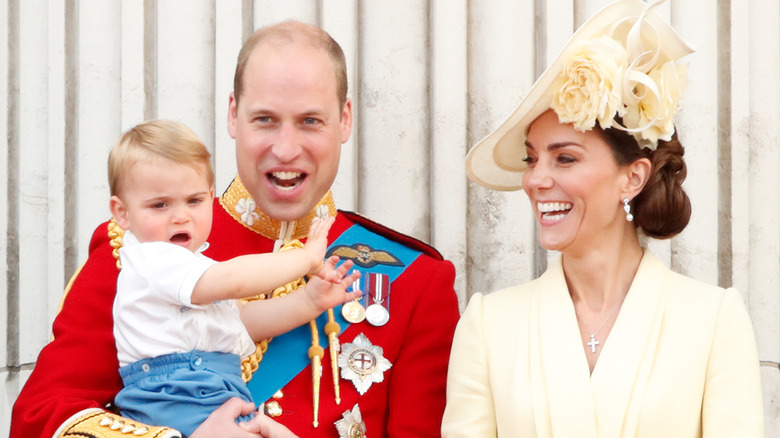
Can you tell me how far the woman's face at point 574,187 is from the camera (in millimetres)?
2592

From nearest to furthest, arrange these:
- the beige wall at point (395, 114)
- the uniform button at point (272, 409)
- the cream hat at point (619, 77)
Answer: the cream hat at point (619, 77), the uniform button at point (272, 409), the beige wall at point (395, 114)

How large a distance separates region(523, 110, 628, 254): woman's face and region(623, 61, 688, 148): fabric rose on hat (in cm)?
9

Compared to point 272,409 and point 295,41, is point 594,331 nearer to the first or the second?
point 272,409

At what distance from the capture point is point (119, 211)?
2.41 m

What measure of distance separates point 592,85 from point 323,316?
87cm

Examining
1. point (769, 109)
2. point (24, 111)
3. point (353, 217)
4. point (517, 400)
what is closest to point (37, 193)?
point (24, 111)

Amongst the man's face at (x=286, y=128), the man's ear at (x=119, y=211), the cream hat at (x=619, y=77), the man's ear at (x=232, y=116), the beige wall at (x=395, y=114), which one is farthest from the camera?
the beige wall at (x=395, y=114)

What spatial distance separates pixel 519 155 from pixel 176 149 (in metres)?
0.99

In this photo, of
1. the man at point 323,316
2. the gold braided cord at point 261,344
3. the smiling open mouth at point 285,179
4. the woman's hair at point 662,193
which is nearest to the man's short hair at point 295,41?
the man at point 323,316

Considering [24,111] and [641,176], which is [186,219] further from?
[24,111]

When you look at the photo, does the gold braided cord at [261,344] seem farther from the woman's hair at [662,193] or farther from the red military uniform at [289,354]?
the woman's hair at [662,193]

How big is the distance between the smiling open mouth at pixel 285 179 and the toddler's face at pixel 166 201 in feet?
1.20

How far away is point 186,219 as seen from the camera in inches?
92.6

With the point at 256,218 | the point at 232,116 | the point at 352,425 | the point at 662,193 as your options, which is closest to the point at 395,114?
the point at 232,116
